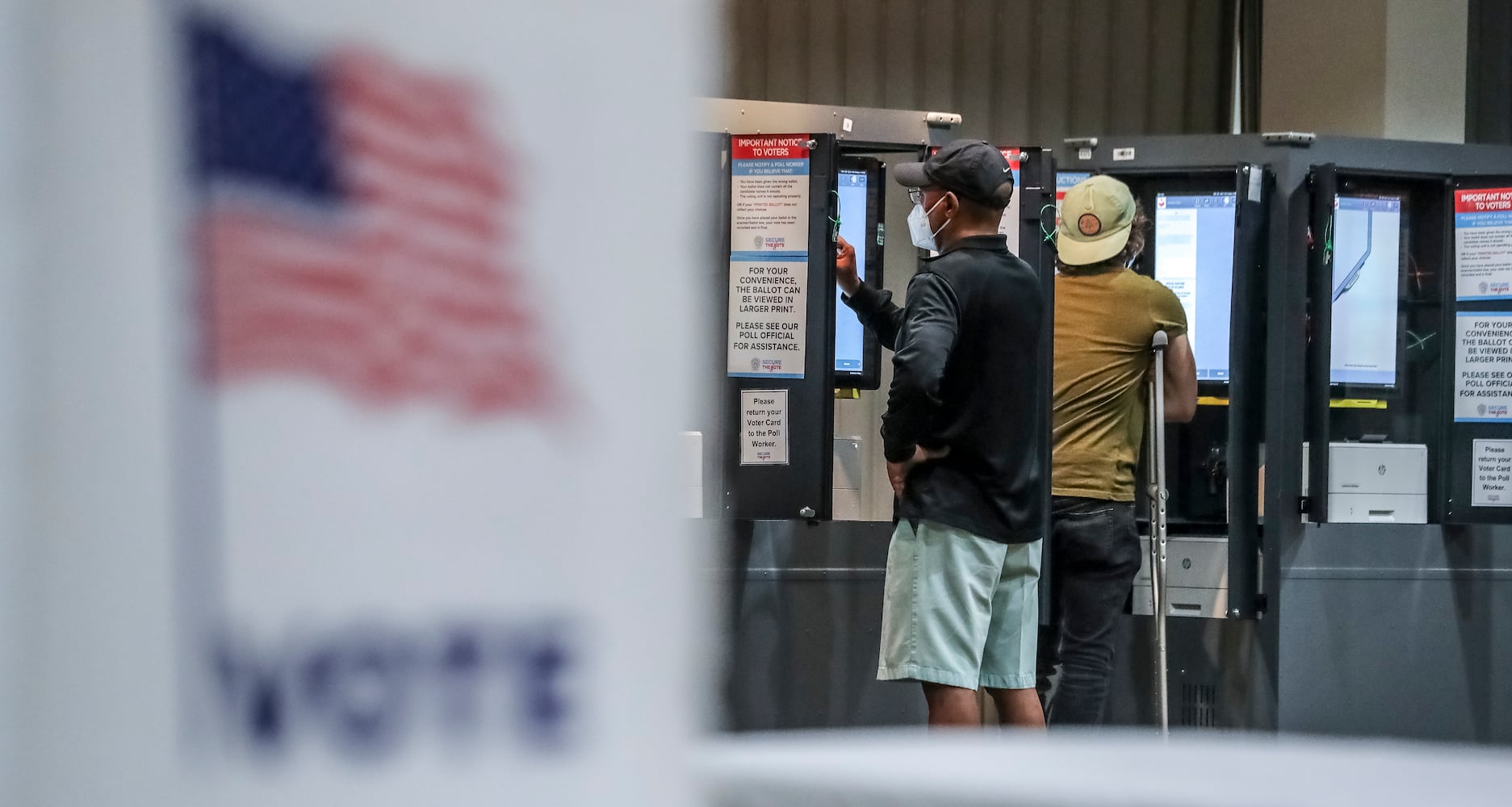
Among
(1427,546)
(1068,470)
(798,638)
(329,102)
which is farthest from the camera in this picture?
(1427,546)

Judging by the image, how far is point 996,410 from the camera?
221 cm

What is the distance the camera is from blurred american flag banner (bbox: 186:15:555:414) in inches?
6.7

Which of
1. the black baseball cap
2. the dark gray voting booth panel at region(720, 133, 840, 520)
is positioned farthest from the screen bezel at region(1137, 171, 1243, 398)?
the black baseball cap

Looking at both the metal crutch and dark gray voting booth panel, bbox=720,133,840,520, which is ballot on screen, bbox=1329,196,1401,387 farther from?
dark gray voting booth panel, bbox=720,133,840,520

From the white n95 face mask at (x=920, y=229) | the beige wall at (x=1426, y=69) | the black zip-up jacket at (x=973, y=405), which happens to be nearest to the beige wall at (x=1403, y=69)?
the beige wall at (x=1426, y=69)

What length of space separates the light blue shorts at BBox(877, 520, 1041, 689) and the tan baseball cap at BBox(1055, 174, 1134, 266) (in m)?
1.01

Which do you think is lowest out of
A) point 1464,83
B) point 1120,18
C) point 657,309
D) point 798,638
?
point 798,638

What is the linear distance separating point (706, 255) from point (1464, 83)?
5.04m

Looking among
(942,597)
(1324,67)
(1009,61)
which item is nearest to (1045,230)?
(942,597)

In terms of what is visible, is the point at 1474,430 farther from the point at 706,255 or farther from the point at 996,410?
the point at 706,255

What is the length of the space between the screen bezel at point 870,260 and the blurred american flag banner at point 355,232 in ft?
10.4

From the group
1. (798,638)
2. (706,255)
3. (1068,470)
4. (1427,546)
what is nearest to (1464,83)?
(1427,546)

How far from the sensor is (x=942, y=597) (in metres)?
2.20

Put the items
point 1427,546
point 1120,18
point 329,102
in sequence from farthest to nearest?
1. point 1120,18
2. point 1427,546
3. point 329,102
